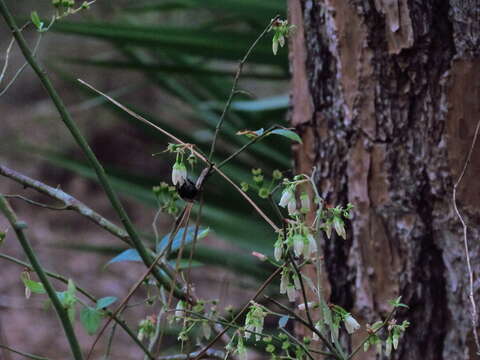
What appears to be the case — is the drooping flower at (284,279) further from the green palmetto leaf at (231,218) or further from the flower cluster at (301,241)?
the green palmetto leaf at (231,218)

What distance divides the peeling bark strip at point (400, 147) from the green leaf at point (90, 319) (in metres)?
0.45

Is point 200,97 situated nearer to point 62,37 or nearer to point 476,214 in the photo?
point 476,214

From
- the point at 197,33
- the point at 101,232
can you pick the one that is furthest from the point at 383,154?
the point at 101,232

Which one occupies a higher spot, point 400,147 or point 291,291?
point 400,147

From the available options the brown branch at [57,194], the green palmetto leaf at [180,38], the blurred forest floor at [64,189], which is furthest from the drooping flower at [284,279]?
the blurred forest floor at [64,189]

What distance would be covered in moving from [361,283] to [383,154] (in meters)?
0.17

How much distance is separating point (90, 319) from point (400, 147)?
A: 0.48 m

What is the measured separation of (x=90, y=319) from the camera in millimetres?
594

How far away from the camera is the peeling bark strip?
35.1 inches

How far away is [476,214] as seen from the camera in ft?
2.98

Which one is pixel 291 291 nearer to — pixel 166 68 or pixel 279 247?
pixel 279 247

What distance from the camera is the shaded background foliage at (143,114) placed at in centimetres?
177

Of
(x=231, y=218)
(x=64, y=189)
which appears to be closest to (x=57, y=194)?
(x=231, y=218)

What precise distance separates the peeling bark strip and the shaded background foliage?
0.21 meters
